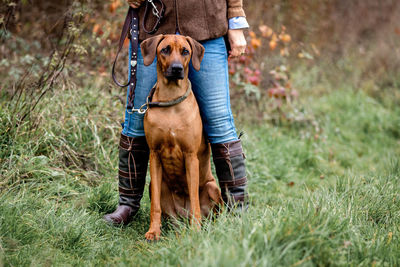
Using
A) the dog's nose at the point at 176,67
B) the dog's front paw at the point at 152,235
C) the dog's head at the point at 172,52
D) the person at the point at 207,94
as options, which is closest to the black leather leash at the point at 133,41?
the person at the point at 207,94

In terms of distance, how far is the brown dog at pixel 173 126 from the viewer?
2617 millimetres

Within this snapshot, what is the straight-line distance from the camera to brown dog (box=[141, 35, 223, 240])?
2.62m

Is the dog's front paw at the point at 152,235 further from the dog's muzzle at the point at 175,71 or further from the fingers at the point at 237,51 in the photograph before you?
the fingers at the point at 237,51

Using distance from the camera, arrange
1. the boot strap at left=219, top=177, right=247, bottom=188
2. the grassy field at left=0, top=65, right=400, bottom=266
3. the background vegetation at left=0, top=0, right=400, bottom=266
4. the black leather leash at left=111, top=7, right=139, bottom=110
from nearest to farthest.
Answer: the grassy field at left=0, top=65, right=400, bottom=266, the background vegetation at left=0, top=0, right=400, bottom=266, the black leather leash at left=111, top=7, right=139, bottom=110, the boot strap at left=219, top=177, right=247, bottom=188

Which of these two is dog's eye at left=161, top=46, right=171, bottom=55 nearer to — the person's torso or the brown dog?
the brown dog

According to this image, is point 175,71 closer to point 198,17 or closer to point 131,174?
point 198,17

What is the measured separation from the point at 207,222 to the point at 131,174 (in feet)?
2.25

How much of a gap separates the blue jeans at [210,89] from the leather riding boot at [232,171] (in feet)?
0.20

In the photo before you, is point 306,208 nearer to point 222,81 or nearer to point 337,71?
point 222,81

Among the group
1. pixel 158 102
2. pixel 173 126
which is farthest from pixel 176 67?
pixel 173 126

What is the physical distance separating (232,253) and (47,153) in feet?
7.16

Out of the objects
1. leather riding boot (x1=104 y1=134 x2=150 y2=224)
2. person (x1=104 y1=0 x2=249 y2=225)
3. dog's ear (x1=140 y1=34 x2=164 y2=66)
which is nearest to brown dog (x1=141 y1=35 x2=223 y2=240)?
dog's ear (x1=140 y1=34 x2=164 y2=66)

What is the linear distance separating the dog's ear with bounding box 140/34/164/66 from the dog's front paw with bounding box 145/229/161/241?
1.10m

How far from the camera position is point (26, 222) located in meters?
2.44
